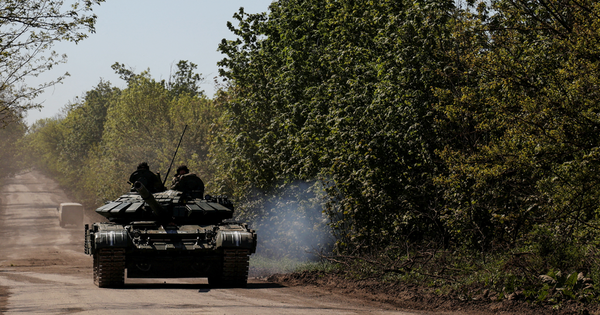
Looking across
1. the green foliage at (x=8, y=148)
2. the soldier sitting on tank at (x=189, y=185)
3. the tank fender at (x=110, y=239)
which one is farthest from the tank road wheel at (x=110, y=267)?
the green foliage at (x=8, y=148)

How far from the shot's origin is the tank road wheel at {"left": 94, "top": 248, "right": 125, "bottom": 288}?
492 inches

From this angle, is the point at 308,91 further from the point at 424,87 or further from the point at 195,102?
the point at 195,102

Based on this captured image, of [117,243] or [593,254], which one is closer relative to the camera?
[593,254]

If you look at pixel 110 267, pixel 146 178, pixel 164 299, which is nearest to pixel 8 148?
pixel 146 178

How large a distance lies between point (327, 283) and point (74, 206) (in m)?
42.7

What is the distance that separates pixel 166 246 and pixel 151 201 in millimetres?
1262

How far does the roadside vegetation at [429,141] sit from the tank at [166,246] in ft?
9.08

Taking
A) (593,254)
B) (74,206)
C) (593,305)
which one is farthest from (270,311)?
(74,206)

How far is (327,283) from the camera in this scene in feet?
46.7

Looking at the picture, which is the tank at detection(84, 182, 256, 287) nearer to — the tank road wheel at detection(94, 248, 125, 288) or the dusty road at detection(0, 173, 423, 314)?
the tank road wheel at detection(94, 248, 125, 288)

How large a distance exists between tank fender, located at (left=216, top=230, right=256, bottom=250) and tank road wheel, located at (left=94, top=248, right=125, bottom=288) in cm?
190

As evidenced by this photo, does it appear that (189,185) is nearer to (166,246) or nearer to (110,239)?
(166,246)

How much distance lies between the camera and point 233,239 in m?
12.9

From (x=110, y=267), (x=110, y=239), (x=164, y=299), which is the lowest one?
(x=164, y=299)
